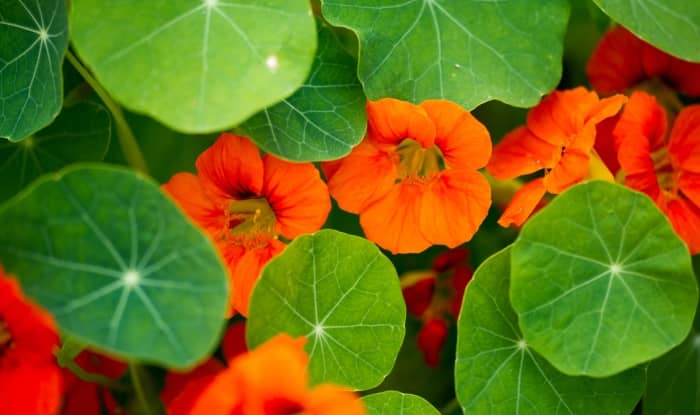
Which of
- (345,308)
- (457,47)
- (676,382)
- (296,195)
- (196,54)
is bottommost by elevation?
(676,382)

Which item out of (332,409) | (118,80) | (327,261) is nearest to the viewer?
(332,409)

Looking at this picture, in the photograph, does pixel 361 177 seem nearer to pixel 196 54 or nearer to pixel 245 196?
pixel 245 196

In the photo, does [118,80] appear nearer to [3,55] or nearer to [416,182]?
[3,55]

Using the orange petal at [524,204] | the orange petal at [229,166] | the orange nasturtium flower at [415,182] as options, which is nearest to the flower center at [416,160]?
the orange nasturtium flower at [415,182]

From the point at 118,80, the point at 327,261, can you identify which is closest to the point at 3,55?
the point at 118,80

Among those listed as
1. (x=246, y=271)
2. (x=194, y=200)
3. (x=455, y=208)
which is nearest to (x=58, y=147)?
(x=194, y=200)

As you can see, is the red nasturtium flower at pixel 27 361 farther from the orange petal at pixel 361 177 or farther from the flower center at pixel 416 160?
the flower center at pixel 416 160

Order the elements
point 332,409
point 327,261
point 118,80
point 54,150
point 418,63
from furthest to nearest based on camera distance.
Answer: point 54,150, point 418,63, point 327,261, point 118,80, point 332,409

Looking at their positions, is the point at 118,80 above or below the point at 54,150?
above
